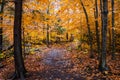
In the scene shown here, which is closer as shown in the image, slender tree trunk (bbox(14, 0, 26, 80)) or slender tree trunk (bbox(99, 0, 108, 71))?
slender tree trunk (bbox(99, 0, 108, 71))

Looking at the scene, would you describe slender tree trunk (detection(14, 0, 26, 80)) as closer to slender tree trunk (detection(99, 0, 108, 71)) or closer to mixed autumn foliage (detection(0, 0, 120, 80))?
mixed autumn foliage (detection(0, 0, 120, 80))

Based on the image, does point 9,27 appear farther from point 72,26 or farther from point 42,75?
point 72,26

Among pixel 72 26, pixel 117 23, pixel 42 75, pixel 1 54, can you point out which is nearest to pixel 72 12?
pixel 72 26

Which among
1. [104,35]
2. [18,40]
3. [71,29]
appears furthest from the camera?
[71,29]

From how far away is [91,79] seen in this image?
9.69 metres

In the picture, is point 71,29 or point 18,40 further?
point 71,29

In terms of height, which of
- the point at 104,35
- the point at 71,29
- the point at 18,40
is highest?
the point at 71,29

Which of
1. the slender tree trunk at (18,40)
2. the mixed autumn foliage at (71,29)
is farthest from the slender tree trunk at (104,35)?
the slender tree trunk at (18,40)

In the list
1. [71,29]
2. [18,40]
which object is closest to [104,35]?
[18,40]

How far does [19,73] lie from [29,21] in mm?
5126

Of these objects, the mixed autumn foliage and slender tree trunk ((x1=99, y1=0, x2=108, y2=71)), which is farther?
the mixed autumn foliage

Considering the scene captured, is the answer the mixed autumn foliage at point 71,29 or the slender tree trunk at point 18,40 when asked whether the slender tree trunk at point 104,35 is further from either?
the slender tree trunk at point 18,40

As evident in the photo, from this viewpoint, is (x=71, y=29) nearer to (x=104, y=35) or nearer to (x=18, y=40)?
(x=104, y=35)

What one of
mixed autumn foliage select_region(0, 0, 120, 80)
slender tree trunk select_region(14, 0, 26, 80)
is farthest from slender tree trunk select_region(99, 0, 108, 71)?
slender tree trunk select_region(14, 0, 26, 80)
